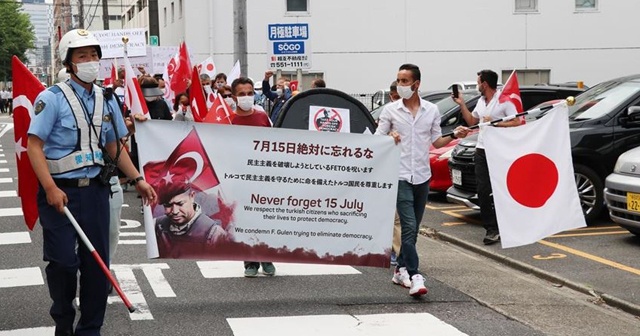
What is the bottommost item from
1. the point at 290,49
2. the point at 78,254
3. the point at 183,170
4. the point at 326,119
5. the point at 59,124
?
the point at 78,254

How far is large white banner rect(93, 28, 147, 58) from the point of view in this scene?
74.0 ft

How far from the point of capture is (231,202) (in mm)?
7672

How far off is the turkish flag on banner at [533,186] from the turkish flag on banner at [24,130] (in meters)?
3.70

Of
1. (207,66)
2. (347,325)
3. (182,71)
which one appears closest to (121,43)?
(207,66)

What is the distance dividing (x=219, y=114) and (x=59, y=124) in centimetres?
395

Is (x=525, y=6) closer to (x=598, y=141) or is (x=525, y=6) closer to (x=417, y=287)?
(x=598, y=141)

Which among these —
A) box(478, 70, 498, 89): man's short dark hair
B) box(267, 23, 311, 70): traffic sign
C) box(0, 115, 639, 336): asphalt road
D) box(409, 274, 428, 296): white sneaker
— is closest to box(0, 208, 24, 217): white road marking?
box(0, 115, 639, 336): asphalt road

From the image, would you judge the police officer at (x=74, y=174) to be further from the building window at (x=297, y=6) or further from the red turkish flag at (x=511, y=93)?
the building window at (x=297, y=6)

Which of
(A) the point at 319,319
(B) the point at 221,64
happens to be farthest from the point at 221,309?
(B) the point at 221,64

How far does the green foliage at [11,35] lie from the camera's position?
89.0 m

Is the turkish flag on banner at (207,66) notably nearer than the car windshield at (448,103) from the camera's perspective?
No

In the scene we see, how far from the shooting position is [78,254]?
19.7ft

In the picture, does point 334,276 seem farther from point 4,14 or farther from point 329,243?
point 4,14

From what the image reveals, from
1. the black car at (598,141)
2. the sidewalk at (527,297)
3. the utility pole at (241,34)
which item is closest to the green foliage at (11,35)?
the utility pole at (241,34)
